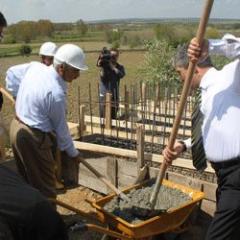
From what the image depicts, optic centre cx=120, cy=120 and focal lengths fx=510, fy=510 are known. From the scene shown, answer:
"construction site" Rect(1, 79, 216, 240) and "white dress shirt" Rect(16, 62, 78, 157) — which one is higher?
"white dress shirt" Rect(16, 62, 78, 157)

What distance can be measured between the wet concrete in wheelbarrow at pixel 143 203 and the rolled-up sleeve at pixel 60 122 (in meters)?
0.71

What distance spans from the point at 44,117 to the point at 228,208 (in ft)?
7.03

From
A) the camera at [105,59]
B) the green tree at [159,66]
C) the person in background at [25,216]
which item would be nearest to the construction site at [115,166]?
the person in background at [25,216]

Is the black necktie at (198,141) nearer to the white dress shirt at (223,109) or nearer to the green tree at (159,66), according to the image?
the white dress shirt at (223,109)

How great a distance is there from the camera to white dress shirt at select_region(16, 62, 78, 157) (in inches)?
190

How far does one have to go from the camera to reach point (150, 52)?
12.7m

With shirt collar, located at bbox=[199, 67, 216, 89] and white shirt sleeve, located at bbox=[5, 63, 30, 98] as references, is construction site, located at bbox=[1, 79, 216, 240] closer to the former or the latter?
white shirt sleeve, located at bbox=[5, 63, 30, 98]

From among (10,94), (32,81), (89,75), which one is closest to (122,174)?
(32,81)

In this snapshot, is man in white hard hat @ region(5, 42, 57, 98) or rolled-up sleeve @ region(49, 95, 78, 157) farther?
man in white hard hat @ region(5, 42, 57, 98)

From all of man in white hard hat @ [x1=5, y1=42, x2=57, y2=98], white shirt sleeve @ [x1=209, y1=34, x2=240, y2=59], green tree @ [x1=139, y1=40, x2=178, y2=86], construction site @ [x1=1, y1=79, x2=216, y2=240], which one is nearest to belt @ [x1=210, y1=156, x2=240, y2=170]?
white shirt sleeve @ [x1=209, y1=34, x2=240, y2=59]

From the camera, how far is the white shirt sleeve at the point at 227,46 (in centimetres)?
355

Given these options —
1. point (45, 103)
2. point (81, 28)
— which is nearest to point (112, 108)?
point (45, 103)

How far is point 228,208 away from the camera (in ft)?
11.9

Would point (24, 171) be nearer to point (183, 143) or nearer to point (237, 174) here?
point (183, 143)
